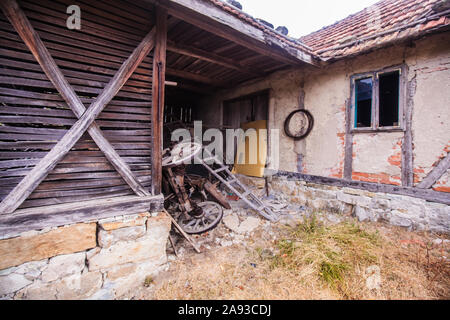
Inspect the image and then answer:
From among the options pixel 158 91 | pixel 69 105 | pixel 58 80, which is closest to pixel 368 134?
pixel 158 91

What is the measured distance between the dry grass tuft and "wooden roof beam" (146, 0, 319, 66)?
3621 millimetres

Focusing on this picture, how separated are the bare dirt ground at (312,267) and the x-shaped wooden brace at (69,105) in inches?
54.1

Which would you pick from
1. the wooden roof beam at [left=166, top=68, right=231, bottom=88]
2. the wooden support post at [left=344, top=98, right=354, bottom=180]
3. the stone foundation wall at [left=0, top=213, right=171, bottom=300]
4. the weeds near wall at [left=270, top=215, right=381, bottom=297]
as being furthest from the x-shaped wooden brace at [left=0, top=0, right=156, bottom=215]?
the wooden support post at [left=344, top=98, right=354, bottom=180]

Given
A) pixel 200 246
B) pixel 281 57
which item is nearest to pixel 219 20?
pixel 281 57

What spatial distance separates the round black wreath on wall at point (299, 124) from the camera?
16.1 feet

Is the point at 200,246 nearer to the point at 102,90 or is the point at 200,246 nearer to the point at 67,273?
the point at 67,273

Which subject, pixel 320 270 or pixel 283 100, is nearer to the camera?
pixel 320 270

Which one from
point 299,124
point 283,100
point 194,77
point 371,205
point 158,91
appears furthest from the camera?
point 194,77

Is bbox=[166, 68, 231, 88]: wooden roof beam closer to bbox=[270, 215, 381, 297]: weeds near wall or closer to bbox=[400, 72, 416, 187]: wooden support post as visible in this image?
bbox=[400, 72, 416, 187]: wooden support post

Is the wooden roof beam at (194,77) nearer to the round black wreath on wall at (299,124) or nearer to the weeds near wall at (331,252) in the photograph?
the round black wreath on wall at (299,124)

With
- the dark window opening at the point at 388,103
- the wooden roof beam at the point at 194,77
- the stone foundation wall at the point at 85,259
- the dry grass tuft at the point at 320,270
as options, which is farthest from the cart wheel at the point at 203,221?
the dark window opening at the point at 388,103

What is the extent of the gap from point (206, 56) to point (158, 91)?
2.26m

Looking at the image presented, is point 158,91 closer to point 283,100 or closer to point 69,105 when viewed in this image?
point 69,105

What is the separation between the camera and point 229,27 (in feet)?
10.2
